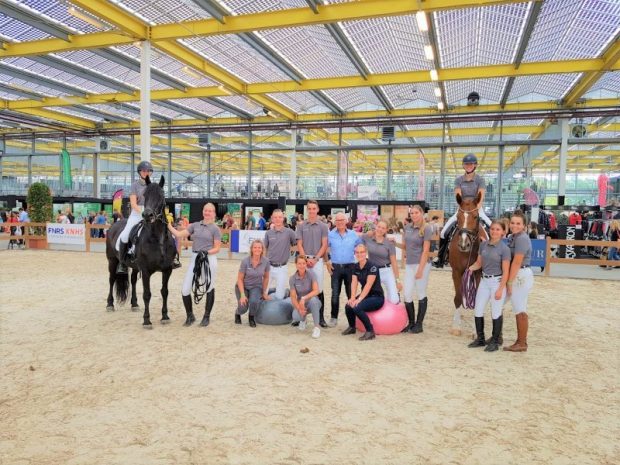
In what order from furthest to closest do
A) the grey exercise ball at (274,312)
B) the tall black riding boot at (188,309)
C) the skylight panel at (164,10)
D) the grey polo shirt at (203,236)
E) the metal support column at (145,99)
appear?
the metal support column at (145,99) → the skylight panel at (164,10) → the grey exercise ball at (274,312) → the tall black riding boot at (188,309) → the grey polo shirt at (203,236)

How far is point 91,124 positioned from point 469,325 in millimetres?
27090

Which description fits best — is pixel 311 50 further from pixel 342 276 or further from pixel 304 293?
pixel 304 293

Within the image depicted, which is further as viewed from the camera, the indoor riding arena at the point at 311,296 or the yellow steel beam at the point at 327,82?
the yellow steel beam at the point at 327,82

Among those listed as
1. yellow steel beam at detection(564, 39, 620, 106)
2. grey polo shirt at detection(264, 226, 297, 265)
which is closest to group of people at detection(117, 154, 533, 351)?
grey polo shirt at detection(264, 226, 297, 265)

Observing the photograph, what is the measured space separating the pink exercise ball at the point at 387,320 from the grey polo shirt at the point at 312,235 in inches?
49.1

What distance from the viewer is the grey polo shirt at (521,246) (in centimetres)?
527

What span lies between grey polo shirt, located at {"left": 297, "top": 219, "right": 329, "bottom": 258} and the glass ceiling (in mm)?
7838

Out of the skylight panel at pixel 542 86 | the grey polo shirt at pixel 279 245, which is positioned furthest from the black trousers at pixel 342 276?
the skylight panel at pixel 542 86

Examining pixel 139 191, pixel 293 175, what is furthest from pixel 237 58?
pixel 139 191

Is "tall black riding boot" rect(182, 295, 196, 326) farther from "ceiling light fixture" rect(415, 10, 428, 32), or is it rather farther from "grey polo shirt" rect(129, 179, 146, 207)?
"ceiling light fixture" rect(415, 10, 428, 32)

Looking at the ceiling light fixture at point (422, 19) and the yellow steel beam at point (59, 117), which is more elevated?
the yellow steel beam at point (59, 117)

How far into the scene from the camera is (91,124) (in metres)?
27.0

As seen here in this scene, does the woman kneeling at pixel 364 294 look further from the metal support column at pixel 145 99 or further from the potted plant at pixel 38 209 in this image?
the potted plant at pixel 38 209

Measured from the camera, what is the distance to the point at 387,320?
607cm
